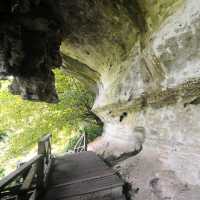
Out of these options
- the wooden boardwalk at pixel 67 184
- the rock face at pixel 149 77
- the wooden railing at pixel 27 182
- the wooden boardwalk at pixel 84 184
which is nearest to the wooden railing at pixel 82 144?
the rock face at pixel 149 77

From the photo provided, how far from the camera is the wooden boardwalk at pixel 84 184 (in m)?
4.25

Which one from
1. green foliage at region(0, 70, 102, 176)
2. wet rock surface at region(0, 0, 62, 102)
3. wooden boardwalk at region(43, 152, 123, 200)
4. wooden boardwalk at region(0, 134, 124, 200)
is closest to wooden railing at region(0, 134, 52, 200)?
wooden boardwalk at region(0, 134, 124, 200)

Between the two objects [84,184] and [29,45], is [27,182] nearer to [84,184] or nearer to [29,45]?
[84,184]

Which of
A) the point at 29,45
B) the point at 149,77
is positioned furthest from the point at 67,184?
the point at 29,45

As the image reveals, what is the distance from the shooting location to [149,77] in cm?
461

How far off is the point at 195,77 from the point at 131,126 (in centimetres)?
364

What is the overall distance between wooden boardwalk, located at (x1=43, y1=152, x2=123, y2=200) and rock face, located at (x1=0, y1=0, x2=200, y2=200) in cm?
36

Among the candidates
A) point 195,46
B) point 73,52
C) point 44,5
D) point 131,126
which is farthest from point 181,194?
point 73,52


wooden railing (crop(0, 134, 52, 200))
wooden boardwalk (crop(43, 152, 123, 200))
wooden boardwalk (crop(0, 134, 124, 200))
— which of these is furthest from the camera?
wooden boardwalk (crop(43, 152, 123, 200))

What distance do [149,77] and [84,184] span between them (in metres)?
2.88

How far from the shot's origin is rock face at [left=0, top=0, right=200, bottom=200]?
3299 mm

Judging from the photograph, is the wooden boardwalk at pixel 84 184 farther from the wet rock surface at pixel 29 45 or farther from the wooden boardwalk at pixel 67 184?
the wet rock surface at pixel 29 45

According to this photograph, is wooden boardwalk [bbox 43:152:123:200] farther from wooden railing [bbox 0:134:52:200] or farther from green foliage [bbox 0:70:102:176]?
green foliage [bbox 0:70:102:176]

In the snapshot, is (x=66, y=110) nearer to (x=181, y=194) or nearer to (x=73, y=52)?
(x=73, y=52)
